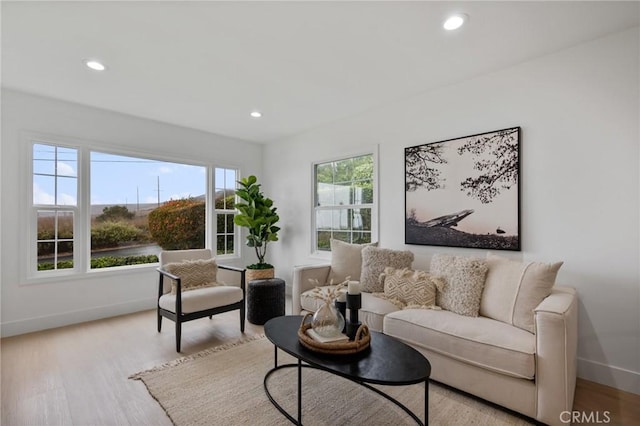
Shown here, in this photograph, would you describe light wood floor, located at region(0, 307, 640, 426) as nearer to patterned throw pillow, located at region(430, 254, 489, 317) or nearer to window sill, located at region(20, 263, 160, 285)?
window sill, located at region(20, 263, 160, 285)

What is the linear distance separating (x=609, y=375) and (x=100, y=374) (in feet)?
12.6

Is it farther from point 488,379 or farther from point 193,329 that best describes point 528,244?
point 193,329

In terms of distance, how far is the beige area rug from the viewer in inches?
73.0

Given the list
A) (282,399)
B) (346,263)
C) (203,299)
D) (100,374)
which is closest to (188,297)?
(203,299)

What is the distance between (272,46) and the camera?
2443 millimetres

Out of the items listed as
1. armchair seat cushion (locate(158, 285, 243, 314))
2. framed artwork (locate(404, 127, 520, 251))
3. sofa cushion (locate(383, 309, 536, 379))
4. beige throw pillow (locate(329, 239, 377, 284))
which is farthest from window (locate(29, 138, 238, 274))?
sofa cushion (locate(383, 309, 536, 379))

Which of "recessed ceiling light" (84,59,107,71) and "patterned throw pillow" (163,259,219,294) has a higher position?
"recessed ceiling light" (84,59,107,71)

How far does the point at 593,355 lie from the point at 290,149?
4.27 m

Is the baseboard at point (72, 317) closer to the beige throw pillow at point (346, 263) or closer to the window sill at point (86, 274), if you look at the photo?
the window sill at point (86, 274)

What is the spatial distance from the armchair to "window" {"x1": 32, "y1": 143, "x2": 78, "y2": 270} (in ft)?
4.27

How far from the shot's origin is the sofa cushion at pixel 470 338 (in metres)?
1.82

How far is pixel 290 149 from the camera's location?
504 cm

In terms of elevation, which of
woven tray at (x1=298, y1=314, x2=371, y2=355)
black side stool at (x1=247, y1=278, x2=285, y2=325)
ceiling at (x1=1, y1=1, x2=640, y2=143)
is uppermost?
ceiling at (x1=1, y1=1, x2=640, y2=143)

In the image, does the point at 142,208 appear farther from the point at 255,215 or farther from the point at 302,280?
the point at 302,280
